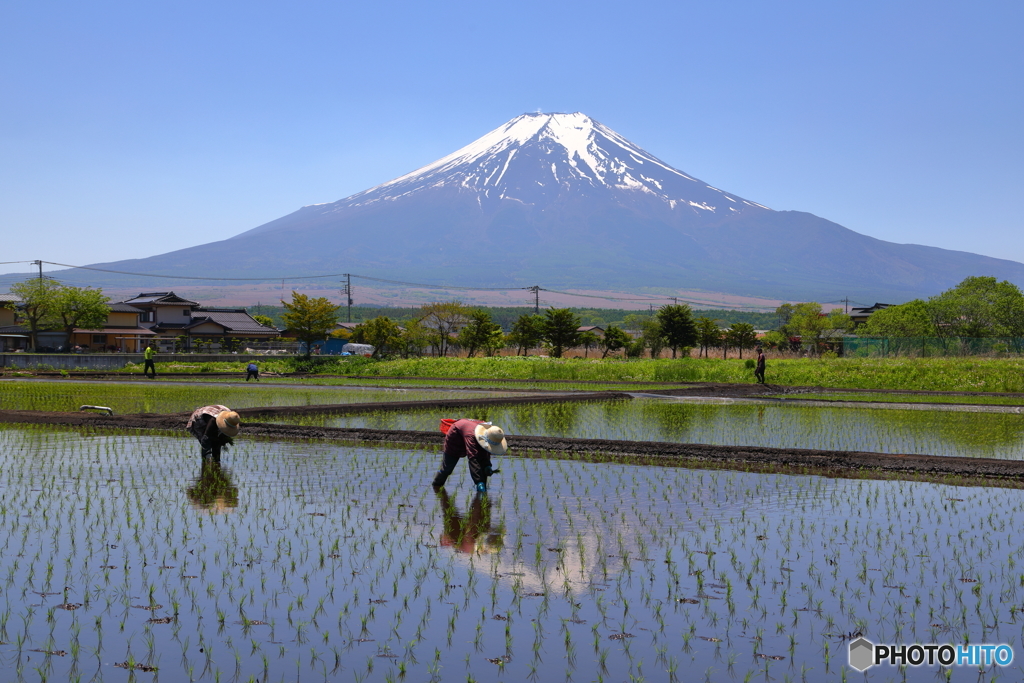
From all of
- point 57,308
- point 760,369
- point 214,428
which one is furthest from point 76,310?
point 214,428

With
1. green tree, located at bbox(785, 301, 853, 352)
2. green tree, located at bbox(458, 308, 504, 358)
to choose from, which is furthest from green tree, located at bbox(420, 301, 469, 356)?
green tree, located at bbox(785, 301, 853, 352)

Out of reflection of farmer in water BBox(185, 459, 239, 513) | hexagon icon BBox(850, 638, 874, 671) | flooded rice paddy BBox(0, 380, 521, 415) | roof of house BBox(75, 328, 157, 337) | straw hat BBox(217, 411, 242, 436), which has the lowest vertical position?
flooded rice paddy BBox(0, 380, 521, 415)

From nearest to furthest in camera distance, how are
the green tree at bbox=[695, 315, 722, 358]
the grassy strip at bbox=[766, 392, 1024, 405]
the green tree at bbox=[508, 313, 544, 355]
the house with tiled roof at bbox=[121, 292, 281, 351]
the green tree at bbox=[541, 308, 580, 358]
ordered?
the grassy strip at bbox=[766, 392, 1024, 405], the green tree at bbox=[541, 308, 580, 358], the green tree at bbox=[508, 313, 544, 355], the green tree at bbox=[695, 315, 722, 358], the house with tiled roof at bbox=[121, 292, 281, 351]

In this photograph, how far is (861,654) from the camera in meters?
5.45

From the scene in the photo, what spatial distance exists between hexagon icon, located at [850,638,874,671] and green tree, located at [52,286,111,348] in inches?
2579

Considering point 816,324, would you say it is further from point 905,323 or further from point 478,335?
point 478,335

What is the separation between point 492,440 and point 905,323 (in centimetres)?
5287

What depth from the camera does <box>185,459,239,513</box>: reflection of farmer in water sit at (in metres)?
9.70

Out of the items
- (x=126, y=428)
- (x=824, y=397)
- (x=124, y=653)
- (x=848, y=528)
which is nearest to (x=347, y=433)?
(x=126, y=428)

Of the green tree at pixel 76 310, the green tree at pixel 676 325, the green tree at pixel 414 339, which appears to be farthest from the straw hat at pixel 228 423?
the green tree at pixel 76 310

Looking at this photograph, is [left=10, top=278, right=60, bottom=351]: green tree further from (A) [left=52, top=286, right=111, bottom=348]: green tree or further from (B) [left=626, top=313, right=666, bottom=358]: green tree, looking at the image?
(B) [left=626, top=313, right=666, bottom=358]: green tree

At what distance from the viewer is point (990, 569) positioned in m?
7.27

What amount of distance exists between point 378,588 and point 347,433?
9.78m
